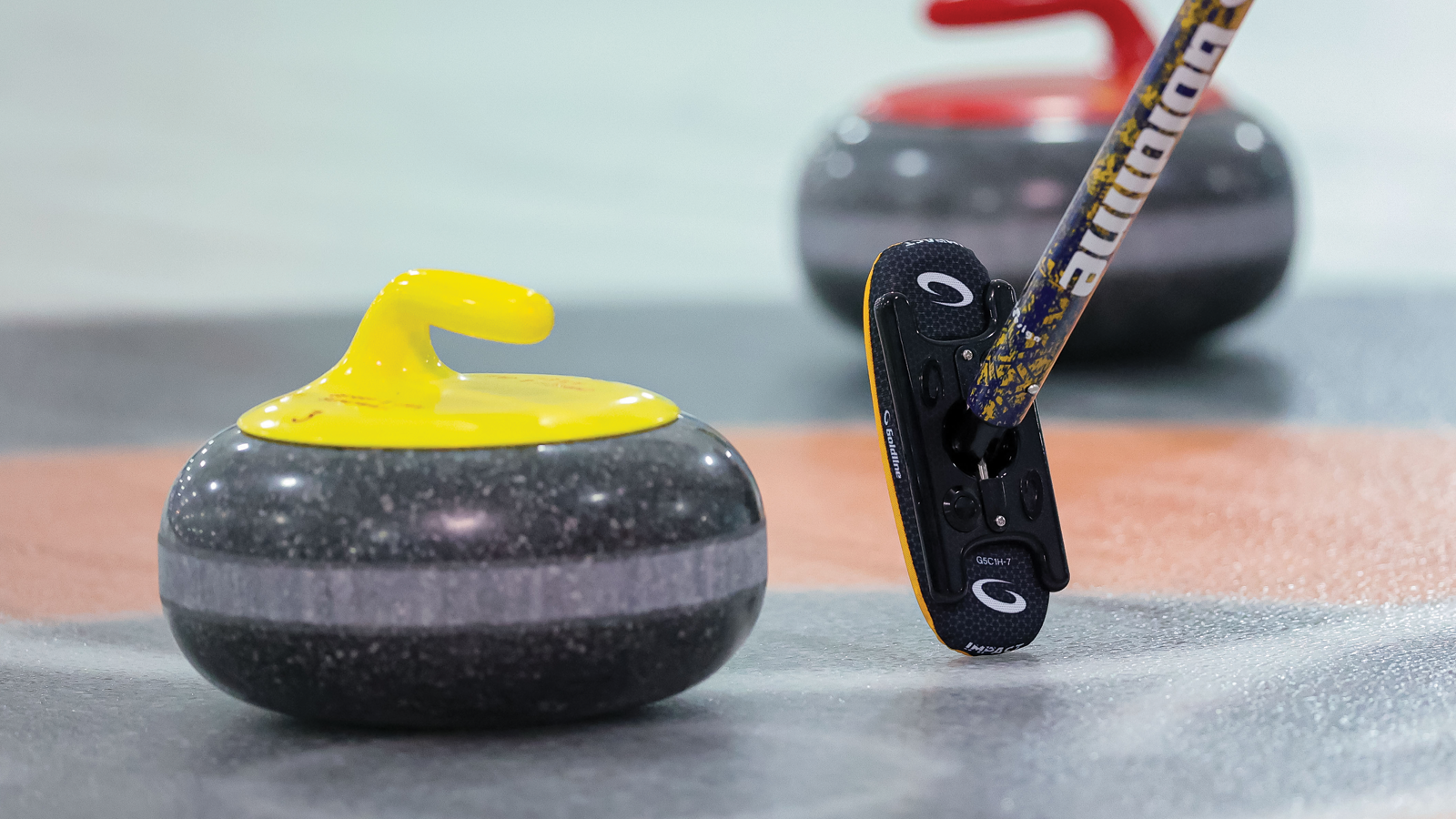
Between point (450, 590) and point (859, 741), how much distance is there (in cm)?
29

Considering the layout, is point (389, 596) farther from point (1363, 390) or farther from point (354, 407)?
point (1363, 390)

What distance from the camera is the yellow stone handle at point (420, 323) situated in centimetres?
125

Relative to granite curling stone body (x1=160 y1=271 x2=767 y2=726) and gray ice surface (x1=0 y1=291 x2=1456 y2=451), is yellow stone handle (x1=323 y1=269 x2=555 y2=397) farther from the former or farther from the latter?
gray ice surface (x1=0 y1=291 x2=1456 y2=451)

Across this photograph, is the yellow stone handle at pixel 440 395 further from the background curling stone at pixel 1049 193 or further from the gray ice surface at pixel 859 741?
the background curling stone at pixel 1049 193

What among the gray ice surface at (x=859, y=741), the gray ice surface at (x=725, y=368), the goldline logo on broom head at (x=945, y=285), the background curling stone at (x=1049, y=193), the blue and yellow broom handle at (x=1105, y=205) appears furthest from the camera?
the background curling stone at (x=1049, y=193)

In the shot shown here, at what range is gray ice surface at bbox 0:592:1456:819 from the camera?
1.12 meters

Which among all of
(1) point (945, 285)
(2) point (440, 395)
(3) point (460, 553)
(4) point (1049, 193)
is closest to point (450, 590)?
(3) point (460, 553)

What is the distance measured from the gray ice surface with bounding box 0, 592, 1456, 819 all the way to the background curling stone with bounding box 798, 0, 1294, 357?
51.7 inches

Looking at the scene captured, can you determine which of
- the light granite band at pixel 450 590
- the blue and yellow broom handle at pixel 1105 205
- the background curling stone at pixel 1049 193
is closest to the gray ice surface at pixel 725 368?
the background curling stone at pixel 1049 193

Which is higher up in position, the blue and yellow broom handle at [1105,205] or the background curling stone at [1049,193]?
the blue and yellow broom handle at [1105,205]

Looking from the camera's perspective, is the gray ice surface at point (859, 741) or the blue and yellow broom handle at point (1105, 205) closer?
the gray ice surface at point (859, 741)

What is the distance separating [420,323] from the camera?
1.29 metres

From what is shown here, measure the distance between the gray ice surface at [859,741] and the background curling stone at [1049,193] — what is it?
1314 millimetres

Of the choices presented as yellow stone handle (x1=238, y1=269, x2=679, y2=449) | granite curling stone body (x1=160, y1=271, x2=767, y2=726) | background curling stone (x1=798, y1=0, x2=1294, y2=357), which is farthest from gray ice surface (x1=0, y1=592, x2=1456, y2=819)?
background curling stone (x1=798, y1=0, x2=1294, y2=357)
